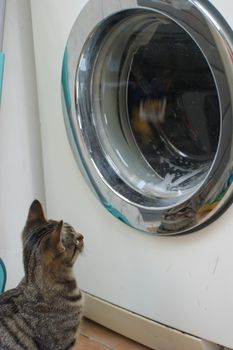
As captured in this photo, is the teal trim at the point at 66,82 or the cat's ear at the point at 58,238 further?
the teal trim at the point at 66,82

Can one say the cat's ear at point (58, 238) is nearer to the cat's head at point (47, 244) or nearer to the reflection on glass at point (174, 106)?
the cat's head at point (47, 244)

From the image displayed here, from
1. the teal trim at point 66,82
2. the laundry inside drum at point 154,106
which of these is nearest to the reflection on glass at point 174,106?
the laundry inside drum at point 154,106

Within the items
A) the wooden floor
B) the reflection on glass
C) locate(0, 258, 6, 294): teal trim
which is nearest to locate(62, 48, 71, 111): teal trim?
the reflection on glass

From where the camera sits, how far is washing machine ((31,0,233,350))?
0.86m

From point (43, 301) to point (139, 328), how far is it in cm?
26

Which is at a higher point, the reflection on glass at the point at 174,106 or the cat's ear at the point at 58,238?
the reflection on glass at the point at 174,106

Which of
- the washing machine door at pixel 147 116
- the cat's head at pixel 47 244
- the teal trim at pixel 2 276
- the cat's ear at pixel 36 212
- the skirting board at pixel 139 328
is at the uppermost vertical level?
the washing machine door at pixel 147 116

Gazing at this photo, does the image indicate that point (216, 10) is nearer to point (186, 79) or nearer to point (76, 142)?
point (186, 79)

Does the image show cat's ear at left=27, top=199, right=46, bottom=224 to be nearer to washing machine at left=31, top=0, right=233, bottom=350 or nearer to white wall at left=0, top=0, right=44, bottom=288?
washing machine at left=31, top=0, right=233, bottom=350

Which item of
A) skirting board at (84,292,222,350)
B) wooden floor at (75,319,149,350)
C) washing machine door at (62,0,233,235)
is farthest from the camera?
wooden floor at (75,319,149,350)

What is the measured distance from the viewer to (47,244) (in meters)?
0.89

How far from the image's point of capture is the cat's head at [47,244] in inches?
35.0

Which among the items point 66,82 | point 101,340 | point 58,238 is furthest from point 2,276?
point 66,82

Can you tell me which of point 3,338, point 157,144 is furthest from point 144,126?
point 3,338
